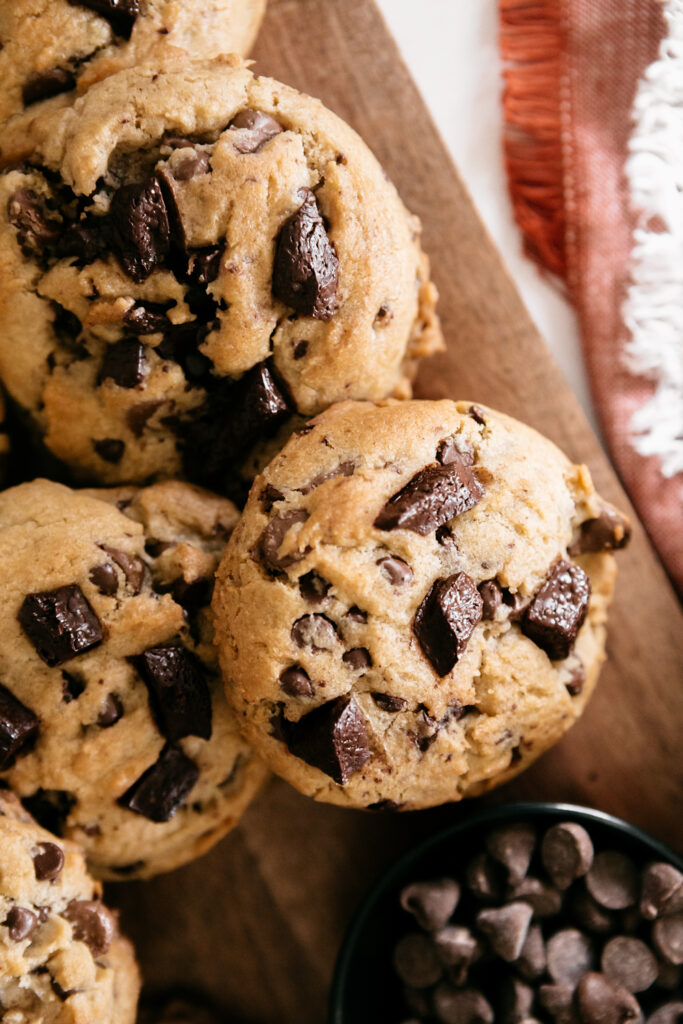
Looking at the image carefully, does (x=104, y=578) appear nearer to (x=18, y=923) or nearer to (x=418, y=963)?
(x=18, y=923)

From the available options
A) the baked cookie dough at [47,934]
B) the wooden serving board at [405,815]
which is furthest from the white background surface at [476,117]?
the baked cookie dough at [47,934]

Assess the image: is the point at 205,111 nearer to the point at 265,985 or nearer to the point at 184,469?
the point at 184,469

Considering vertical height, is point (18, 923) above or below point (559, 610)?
below

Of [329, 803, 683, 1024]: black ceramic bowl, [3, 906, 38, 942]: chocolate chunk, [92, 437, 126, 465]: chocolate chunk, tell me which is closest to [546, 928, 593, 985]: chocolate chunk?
[329, 803, 683, 1024]: black ceramic bowl

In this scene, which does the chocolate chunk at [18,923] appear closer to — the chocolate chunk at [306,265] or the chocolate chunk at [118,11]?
the chocolate chunk at [306,265]

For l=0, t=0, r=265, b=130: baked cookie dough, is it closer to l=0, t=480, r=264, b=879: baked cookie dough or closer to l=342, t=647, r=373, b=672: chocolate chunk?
l=0, t=480, r=264, b=879: baked cookie dough

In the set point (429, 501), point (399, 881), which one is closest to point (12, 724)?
point (429, 501)

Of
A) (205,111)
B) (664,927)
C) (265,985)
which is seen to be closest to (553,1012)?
(664,927)
